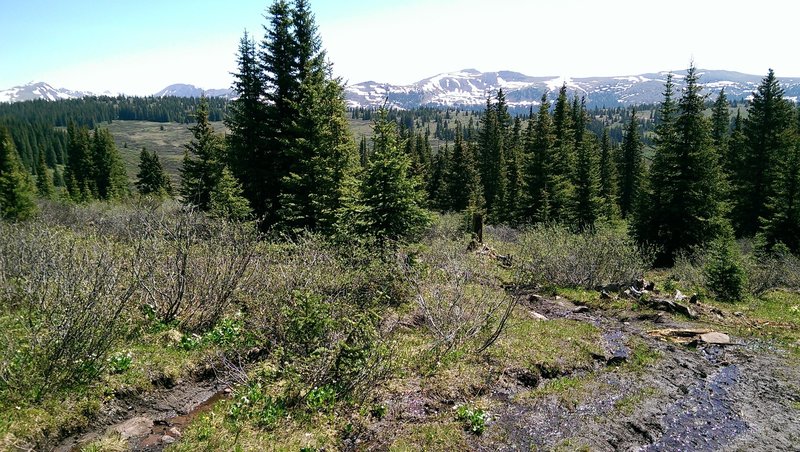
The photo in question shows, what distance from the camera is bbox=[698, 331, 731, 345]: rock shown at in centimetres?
1155

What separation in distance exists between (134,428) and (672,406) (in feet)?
32.7

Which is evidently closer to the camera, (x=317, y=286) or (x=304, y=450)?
(x=304, y=450)

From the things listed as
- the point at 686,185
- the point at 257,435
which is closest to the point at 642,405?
the point at 257,435

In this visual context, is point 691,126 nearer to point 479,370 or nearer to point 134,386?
point 479,370

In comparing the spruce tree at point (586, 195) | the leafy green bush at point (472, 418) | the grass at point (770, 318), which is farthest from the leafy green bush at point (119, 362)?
the spruce tree at point (586, 195)

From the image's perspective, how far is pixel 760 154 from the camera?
120 feet

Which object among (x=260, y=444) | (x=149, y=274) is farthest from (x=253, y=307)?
(x=260, y=444)

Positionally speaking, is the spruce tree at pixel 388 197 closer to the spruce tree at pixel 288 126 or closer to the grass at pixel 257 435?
the spruce tree at pixel 288 126

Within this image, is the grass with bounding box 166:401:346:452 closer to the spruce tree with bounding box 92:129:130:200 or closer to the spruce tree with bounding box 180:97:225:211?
the spruce tree with bounding box 180:97:225:211

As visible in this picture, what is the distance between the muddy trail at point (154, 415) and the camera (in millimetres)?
6852

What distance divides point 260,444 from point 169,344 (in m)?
4.09

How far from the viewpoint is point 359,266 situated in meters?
11.9

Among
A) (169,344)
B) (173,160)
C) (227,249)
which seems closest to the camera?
(169,344)

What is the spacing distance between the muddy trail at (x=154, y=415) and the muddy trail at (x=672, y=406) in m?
5.17
